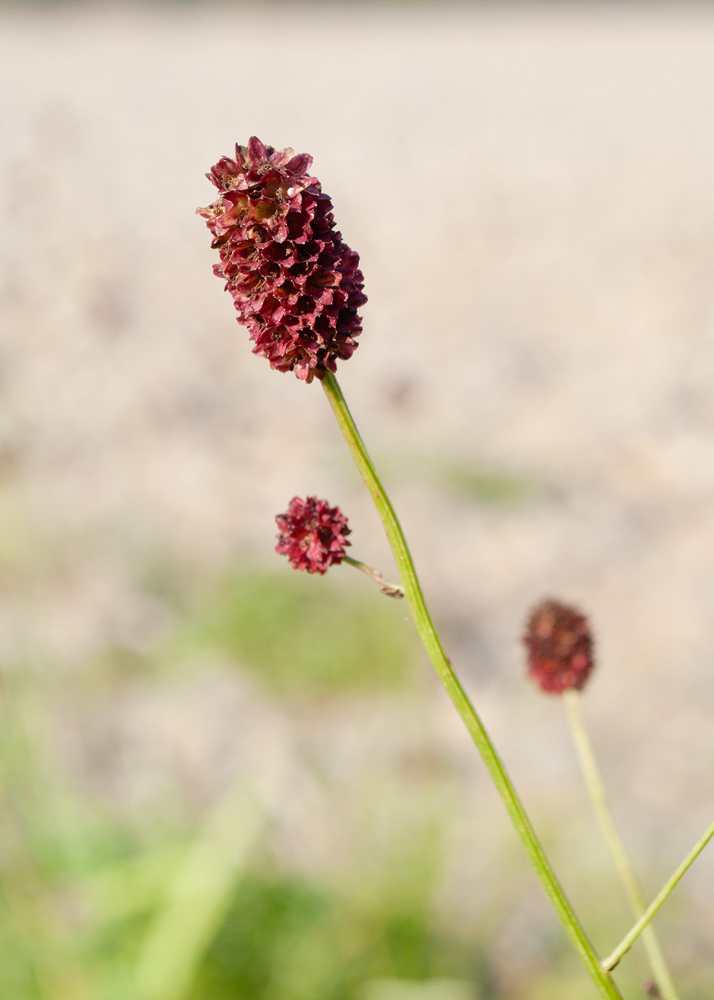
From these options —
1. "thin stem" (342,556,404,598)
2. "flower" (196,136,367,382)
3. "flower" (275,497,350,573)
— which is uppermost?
"flower" (196,136,367,382)

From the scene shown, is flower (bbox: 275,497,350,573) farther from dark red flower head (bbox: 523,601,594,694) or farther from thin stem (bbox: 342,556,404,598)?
dark red flower head (bbox: 523,601,594,694)

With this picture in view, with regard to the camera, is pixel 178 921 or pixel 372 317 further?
pixel 372 317

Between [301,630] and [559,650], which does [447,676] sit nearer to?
[559,650]

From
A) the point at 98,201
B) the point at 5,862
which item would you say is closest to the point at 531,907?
the point at 5,862

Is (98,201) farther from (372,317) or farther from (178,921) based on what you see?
(178,921)

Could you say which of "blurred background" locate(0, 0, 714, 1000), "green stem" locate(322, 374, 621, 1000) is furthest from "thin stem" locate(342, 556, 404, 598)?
"blurred background" locate(0, 0, 714, 1000)

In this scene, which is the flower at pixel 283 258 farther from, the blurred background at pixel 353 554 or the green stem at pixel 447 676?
the blurred background at pixel 353 554

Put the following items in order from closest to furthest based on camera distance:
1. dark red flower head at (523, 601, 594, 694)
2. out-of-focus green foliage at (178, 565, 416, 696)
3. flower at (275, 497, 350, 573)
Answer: flower at (275, 497, 350, 573) < dark red flower head at (523, 601, 594, 694) < out-of-focus green foliage at (178, 565, 416, 696)

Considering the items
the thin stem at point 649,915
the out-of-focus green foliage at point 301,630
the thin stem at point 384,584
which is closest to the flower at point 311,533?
the thin stem at point 384,584
